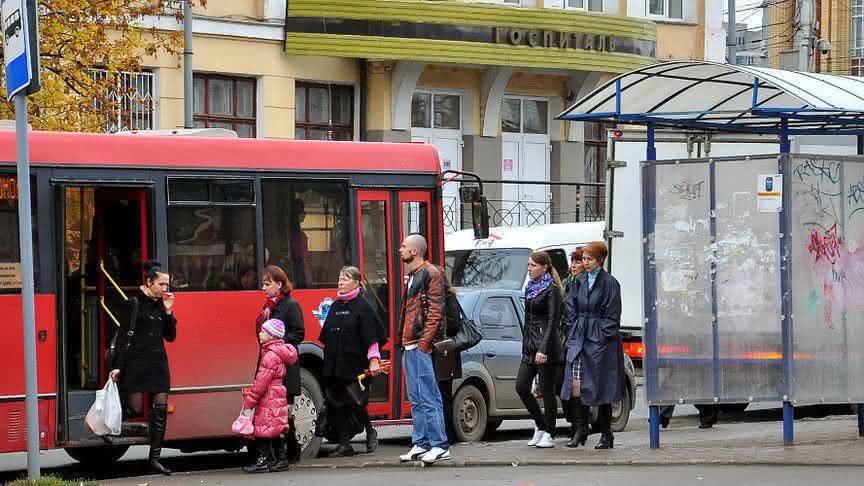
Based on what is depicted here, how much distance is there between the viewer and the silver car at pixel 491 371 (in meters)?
A: 16.8

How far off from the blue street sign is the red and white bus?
95.9 inches

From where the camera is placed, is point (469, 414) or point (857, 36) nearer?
point (469, 414)

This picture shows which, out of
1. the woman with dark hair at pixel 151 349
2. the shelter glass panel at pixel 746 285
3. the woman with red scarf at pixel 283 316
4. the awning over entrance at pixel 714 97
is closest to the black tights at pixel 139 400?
the woman with dark hair at pixel 151 349

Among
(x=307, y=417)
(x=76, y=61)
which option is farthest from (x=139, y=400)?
(x=76, y=61)

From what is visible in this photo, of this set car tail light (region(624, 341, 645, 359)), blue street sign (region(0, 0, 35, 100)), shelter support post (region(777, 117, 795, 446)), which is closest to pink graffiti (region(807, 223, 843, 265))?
shelter support post (region(777, 117, 795, 446))

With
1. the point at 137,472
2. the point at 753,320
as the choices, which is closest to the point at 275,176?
the point at 137,472

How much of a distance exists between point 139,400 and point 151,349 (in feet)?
1.61

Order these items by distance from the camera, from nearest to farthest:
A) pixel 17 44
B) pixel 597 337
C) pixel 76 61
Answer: pixel 17 44
pixel 597 337
pixel 76 61

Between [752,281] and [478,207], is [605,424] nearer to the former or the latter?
[752,281]

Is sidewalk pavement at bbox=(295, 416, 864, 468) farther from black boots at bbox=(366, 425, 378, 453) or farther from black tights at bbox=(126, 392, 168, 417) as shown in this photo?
black tights at bbox=(126, 392, 168, 417)

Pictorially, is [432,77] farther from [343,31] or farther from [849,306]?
[849,306]

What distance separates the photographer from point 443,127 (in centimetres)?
3331

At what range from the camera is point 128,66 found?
22.2 meters

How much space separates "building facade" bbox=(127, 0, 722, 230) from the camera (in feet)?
98.7
